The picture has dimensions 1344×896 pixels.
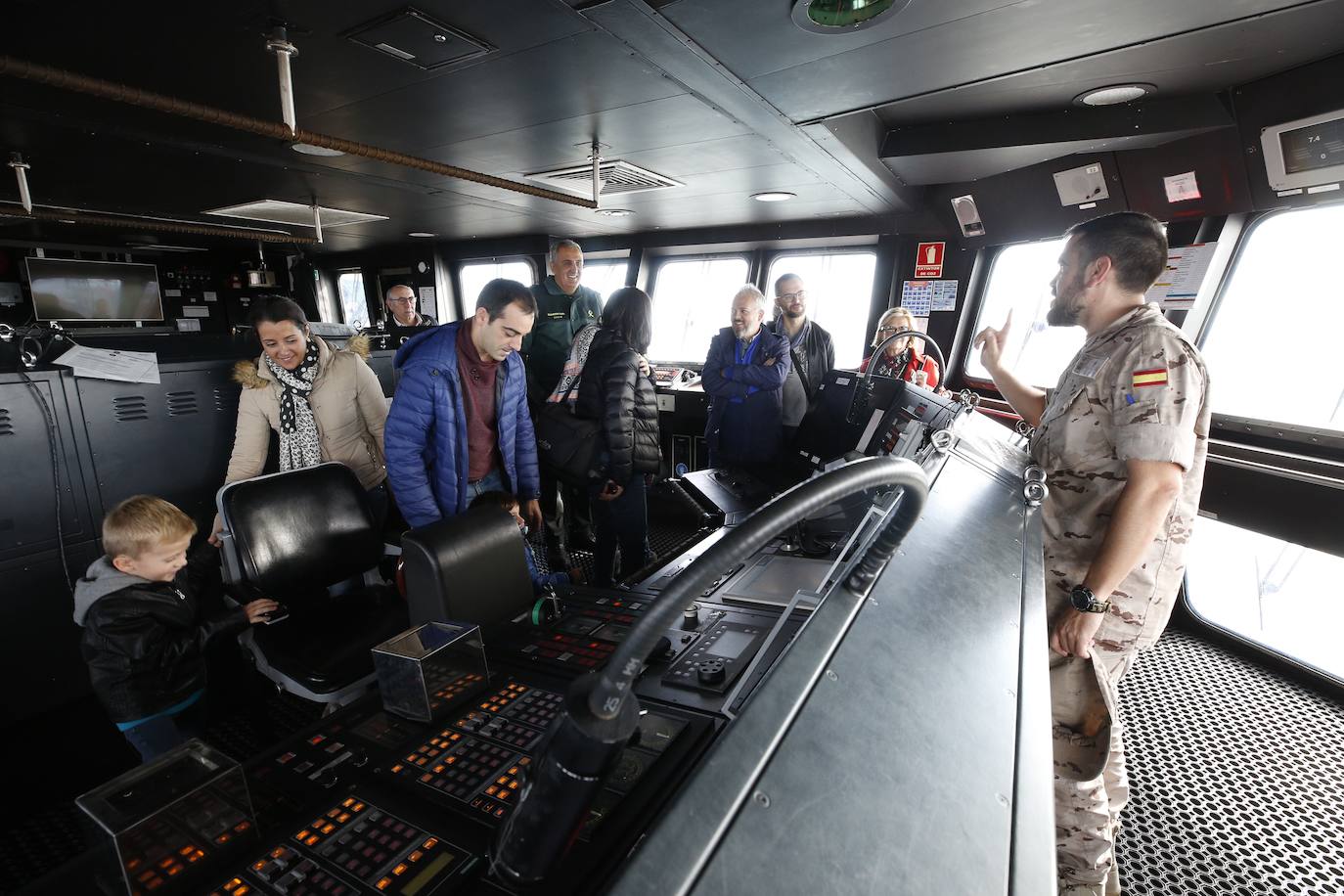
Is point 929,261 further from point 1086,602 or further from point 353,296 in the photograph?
point 353,296

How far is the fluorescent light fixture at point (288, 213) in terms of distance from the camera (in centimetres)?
467

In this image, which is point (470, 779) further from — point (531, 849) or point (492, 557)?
point (492, 557)

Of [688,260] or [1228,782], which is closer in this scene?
[1228,782]

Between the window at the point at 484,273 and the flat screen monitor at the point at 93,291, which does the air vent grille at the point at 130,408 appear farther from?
the flat screen monitor at the point at 93,291

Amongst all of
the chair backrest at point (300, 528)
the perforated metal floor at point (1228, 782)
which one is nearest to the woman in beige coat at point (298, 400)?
the chair backrest at point (300, 528)

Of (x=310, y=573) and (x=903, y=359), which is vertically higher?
(x=903, y=359)

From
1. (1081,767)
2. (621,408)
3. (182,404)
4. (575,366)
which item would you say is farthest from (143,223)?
(1081,767)

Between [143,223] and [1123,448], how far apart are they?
614 centimetres

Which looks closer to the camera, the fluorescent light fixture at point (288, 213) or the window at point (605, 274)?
the fluorescent light fixture at point (288, 213)

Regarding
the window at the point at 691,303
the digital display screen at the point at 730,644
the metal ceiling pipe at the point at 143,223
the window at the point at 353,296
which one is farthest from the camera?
the window at the point at 353,296

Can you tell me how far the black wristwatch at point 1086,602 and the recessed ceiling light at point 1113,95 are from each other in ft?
7.16

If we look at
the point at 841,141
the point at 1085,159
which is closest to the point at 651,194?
the point at 841,141

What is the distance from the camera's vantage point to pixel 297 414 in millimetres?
2236

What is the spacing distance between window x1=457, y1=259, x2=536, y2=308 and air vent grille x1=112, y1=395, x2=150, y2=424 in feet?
15.6
